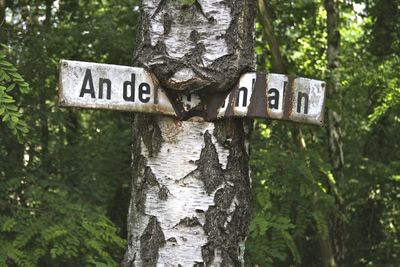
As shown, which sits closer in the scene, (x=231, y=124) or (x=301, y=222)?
(x=231, y=124)

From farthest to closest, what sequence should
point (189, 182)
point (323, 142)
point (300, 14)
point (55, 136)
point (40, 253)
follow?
point (323, 142) → point (300, 14) → point (55, 136) → point (40, 253) → point (189, 182)

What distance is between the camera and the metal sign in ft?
5.65

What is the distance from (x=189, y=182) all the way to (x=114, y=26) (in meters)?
4.01

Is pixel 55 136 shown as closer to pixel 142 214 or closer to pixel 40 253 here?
pixel 40 253

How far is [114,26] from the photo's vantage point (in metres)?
5.49

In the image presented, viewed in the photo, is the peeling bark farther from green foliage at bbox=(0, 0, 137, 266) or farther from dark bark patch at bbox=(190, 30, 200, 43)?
green foliage at bbox=(0, 0, 137, 266)

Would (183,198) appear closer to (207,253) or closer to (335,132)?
(207,253)

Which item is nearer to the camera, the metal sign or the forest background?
the metal sign

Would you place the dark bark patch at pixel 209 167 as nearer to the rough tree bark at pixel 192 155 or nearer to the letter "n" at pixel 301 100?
the rough tree bark at pixel 192 155

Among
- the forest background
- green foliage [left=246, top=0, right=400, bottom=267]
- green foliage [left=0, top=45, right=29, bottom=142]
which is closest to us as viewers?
green foliage [left=0, top=45, right=29, bottom=142]

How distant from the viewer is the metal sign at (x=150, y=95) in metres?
1.72

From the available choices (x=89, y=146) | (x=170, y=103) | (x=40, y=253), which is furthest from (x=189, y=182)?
(x=89, y=146)

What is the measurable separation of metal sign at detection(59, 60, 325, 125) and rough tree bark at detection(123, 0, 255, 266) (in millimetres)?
27

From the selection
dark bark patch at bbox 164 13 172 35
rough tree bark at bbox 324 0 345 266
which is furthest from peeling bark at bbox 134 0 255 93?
rough tree bark at bbox 324 0 345 266
